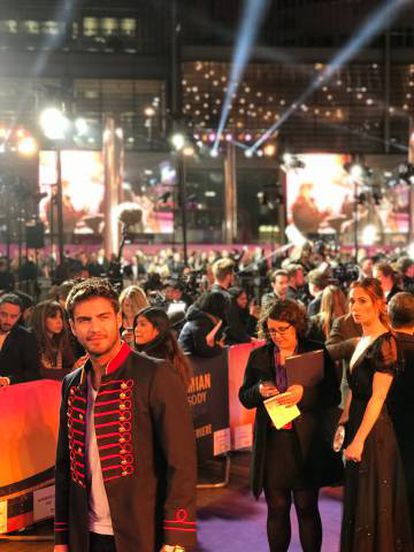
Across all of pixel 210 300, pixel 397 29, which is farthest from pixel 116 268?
pixel 397 29

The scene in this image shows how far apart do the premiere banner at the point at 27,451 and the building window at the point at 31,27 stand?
3798 centimetres

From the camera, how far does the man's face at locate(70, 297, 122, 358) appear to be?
2665 mm

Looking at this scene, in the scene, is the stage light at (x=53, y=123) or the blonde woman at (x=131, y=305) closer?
the blonde woman at (x=131, y=305)

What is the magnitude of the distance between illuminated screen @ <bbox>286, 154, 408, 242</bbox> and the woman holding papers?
24.0m

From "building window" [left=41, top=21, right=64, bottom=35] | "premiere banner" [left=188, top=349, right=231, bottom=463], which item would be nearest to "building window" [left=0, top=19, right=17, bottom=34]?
"building window" [left=41, top=21, right=64, bottom=35]

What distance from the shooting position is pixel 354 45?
42281 millimetres

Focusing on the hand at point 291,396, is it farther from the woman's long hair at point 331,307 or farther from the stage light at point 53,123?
the stage light at point 53,123

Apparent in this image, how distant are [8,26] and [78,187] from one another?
17.6m

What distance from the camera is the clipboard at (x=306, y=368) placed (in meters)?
4.07

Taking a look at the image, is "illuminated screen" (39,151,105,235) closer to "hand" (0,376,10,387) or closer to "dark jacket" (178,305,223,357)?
"dark jacket" (178,305,223,357)

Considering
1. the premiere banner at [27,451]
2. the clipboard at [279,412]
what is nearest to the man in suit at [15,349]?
the premiere banner at [27,451]

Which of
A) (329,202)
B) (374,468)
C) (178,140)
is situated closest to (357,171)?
(329,202)

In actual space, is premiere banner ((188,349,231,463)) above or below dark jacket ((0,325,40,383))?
below

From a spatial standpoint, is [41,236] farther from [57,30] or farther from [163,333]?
[57,30]
